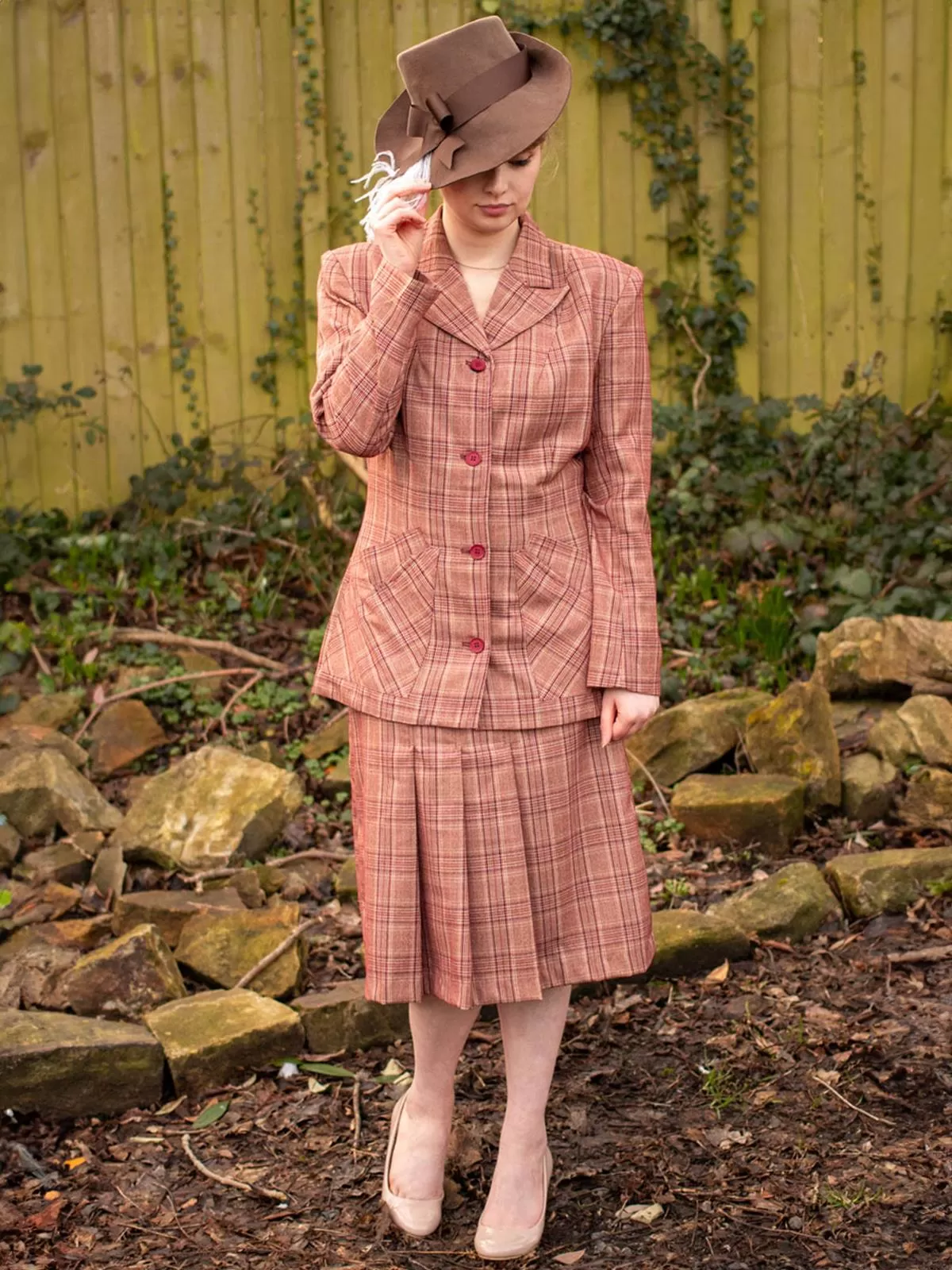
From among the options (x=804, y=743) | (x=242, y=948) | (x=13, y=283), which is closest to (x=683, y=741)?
(x=804, y=743)

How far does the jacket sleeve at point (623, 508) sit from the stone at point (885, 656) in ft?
7.32

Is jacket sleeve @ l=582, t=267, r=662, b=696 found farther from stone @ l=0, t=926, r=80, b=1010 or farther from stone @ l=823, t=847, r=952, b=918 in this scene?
stone @ l=0, t=926, r=80, b=1010

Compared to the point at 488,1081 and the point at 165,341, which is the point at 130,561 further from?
the point at 488,1081

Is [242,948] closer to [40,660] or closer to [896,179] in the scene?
[40,660]

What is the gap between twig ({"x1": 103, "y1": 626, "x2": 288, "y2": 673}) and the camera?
512 centimetres

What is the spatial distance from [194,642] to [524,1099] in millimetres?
2845

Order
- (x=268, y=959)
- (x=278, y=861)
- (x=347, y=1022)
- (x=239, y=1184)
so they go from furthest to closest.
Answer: (x=278, y=861) → (x=268, y=959) → (x=347, y=1022) → (x=239, y=1184)

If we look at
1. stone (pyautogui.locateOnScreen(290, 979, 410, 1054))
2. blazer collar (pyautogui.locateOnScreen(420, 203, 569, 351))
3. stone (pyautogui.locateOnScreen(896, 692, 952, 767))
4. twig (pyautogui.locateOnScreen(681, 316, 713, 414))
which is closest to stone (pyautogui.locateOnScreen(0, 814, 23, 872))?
stone (pyautogui.locateOnScreen(290, 979, 410, 1054))

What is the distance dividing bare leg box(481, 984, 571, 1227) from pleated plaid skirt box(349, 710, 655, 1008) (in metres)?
0.08

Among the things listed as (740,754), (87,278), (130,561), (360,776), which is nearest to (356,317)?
(360,776)

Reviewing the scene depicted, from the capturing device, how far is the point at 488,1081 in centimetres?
318

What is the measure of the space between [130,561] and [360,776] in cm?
333

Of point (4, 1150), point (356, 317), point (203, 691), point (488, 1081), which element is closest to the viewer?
point (356, 317)

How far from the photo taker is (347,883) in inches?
154
